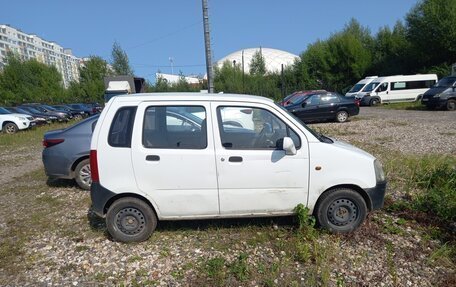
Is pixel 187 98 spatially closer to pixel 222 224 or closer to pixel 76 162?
pixel 222 224

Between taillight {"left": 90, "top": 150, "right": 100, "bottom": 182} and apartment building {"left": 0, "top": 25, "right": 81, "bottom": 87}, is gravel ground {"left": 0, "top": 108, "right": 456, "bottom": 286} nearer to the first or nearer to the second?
taillight {"left": 90, "top": 150, "right": 100, "bottom": 182}

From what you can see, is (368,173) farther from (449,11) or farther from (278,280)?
(449,11)

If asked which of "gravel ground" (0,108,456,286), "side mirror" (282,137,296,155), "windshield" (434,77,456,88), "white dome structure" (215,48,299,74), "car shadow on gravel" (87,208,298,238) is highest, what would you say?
"white dome structure" (215,48,299,74)

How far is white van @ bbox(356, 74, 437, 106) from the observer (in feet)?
78.3

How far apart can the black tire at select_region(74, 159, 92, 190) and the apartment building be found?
71.8 meters

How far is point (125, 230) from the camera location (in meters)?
3.62

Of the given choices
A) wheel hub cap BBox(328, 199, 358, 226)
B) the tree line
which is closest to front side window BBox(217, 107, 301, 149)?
wheel hub cap BBox(328, 199, 358, 226)

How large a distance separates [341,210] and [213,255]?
1.65 meters

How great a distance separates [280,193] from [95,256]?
225 cm

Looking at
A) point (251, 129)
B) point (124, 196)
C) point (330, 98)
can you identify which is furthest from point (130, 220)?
point (330, 98)

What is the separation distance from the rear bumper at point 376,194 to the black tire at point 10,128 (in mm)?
18238

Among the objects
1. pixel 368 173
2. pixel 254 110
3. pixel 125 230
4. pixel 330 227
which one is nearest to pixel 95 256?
pixel 125 230

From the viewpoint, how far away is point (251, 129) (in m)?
3.63

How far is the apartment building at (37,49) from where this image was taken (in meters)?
82.2
